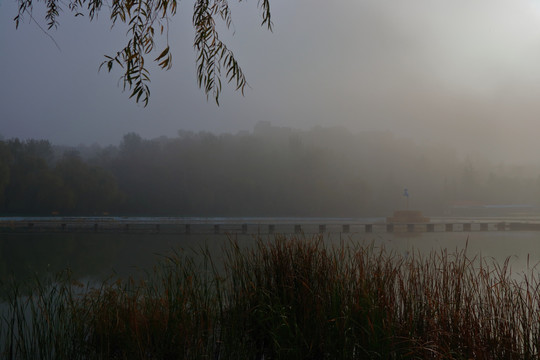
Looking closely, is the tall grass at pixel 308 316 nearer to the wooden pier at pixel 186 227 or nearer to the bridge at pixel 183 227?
the bridge at pixel 183 227

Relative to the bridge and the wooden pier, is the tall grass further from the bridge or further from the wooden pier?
the wooden pier

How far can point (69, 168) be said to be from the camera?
59.4m

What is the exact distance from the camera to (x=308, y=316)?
328cm

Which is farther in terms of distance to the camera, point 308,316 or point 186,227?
point 186,227

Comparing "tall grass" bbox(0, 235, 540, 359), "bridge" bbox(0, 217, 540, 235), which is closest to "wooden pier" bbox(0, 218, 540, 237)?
"bridge" bbox(0, 217, 540, 235)

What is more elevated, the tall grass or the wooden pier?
the tall grass

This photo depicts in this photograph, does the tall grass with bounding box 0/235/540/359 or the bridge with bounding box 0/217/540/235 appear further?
the bridge with bounding box 0/217/540/235

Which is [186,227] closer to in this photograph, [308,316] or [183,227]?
[183,227]

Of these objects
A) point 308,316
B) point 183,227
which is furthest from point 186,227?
point 308,316

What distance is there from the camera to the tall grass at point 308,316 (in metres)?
2.88

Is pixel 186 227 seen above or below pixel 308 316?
below

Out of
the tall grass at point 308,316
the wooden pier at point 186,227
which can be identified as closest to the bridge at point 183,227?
the wooden pier at point 186,227

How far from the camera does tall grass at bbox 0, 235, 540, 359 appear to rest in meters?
2.88

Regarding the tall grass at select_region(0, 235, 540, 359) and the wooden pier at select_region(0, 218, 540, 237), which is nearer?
the tall grass at select_region(0, 235, 540, 359)
